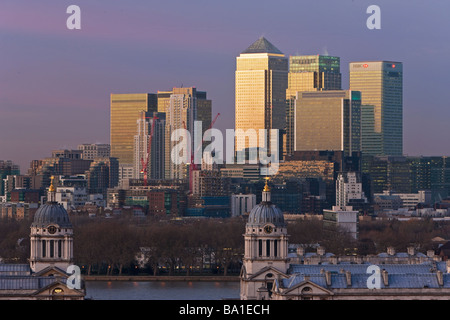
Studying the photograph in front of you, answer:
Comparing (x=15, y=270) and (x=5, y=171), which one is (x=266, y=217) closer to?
(x=15, y=270)

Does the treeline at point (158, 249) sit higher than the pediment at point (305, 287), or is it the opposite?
the pediment at point (305, 287)

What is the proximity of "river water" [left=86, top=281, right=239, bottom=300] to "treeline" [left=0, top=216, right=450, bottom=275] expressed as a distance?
770cm

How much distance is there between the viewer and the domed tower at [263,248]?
55188 mm

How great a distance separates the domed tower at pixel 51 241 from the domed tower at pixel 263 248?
22.1 feet

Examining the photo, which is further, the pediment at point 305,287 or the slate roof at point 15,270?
the slate roof at point 15,270

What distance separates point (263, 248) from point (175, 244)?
44.1 metres

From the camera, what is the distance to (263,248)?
5588 cm

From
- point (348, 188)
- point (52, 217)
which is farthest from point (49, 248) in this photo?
point (348, 188)

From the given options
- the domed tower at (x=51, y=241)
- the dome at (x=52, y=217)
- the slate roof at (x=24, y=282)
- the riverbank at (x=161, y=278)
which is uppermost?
the dome at (x=52, y=217)

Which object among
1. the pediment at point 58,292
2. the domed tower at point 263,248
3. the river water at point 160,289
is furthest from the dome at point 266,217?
the pediment at point 58,292

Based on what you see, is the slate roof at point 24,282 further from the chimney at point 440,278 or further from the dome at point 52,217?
the chimney at point 440,278

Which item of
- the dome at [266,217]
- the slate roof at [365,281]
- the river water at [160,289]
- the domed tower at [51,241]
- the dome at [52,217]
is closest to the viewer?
the slate roof at [365,281]

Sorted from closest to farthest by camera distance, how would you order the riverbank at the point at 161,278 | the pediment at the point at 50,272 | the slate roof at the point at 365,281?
the slate roof at the point at 365,281 → the pediment at the point at 50,272 → the riverbank at the point at 161,278

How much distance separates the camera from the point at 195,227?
383ft
